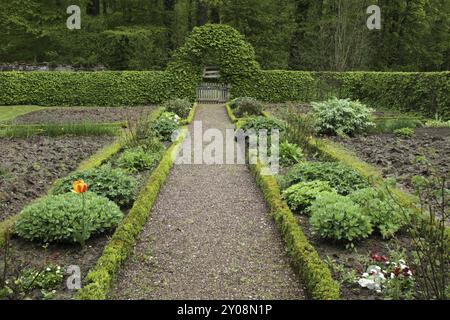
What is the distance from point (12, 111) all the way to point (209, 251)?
15.4 m

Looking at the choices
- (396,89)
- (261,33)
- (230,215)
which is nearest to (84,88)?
(261,33)

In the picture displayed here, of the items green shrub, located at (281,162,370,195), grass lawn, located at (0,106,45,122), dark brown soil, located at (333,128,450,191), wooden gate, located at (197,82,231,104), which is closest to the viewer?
green shrub, located at (281,162,370,195)

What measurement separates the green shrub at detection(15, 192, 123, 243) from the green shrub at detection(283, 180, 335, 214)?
7.28ft

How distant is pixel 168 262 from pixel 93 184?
77.8 inches

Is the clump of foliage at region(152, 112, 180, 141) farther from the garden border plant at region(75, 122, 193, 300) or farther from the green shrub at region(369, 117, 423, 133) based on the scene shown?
the green shrub at region(369, 117, 423, 133)

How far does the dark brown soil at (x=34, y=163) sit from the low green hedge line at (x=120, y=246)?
1.28 metres

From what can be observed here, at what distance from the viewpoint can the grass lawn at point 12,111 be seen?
51.9 feet

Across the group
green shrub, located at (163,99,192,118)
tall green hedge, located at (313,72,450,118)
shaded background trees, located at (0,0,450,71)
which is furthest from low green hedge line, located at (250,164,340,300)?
shaded background trees, located at (0,0,450,71)

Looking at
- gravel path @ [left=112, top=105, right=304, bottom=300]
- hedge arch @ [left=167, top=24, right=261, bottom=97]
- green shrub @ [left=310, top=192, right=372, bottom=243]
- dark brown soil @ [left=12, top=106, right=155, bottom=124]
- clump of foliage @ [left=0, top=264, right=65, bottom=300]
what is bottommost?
gravel path @ [left=112, top=105, right=304, bottom=300]

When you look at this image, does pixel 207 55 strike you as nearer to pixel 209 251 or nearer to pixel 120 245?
pixel 209 251

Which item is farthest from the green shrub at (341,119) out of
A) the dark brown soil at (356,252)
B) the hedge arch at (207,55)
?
the hedge arch at (207,55)

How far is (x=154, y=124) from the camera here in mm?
11234

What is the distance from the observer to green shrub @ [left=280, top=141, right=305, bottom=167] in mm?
8031

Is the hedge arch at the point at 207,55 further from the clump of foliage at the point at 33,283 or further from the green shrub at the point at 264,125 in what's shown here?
the clump of foliage at the point at 33,283
